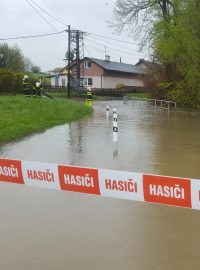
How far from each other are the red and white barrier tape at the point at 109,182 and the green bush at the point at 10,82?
33.7 metres

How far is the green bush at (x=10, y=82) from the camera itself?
38.2 meters

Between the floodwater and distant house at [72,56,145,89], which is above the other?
distant house at [72,56,145,89]

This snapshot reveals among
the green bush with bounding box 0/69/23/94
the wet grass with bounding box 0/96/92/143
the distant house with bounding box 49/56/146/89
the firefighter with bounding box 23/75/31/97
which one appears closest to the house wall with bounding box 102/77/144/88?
the distant house with bounding box 49/56/146/89

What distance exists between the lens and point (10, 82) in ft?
128

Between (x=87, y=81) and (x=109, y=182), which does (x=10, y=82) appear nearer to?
(x=109, y=182)

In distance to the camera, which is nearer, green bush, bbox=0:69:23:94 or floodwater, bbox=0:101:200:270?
floodwater, bbox=0:101:200:270

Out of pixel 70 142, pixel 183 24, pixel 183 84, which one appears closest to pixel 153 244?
pixel 70 142

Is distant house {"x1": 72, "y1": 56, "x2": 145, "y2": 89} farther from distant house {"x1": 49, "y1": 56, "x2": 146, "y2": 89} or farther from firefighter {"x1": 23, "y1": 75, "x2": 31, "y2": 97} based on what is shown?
firefighter {"x1": 23, "y1": 75, "x2": 31, "y2": 97}

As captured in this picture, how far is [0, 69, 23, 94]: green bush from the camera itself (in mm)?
38188

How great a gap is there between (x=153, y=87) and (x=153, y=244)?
118 ft

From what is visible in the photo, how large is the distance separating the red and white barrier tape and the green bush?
33.7 m

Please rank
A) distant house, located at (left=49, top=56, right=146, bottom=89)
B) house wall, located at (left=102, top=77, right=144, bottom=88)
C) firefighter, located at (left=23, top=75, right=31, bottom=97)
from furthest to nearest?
1. house wall, located at (left=102, top=77, right=144, bottom=88)
2. distant house, located at (left=49, top=56, right=146, bottom=89)
3. firefighter, located at (left=23, top=75, right=31, bottom=97)

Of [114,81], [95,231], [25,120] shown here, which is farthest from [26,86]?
[114,81]

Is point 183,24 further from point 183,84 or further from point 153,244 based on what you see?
point 153,244
